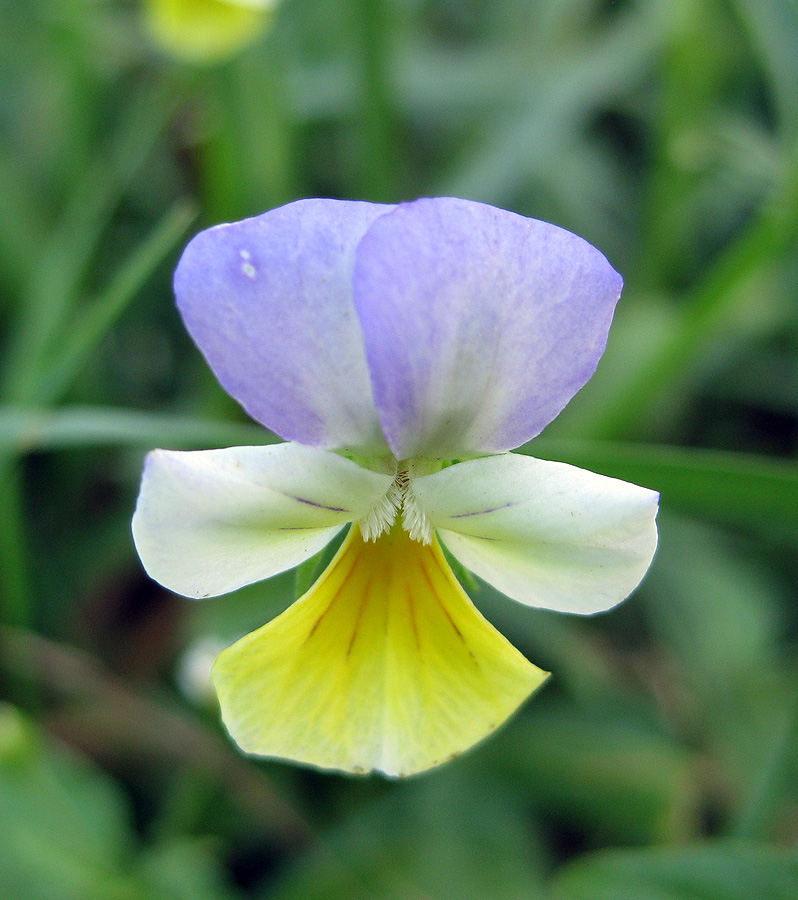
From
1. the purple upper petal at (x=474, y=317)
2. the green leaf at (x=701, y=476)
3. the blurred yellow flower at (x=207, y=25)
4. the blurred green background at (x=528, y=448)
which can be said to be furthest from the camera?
the blurred yellow flower at (x=207, y=25)

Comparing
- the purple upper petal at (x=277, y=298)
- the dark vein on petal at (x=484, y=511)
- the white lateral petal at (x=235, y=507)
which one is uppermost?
the purple upper petal at (x=277, y=298)

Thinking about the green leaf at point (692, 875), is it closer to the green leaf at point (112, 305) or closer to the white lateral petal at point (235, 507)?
the white lateral petal at point (235, 507)

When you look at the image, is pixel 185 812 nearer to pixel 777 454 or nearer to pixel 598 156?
pixel 777 454

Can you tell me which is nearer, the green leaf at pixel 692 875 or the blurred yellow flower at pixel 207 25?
the green leaf at pixel 692 875

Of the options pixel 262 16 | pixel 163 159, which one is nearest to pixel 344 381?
pixel 262 16

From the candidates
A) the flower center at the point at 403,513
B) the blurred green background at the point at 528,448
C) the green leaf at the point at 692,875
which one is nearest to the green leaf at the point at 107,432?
the blurred green background at the point at 528,448

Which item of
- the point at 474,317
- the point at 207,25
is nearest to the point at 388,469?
the point at 474,317

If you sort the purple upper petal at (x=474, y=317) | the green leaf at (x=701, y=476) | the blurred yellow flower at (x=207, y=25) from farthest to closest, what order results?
the blurred yellow flower at (x=207, y=25), the green leaf at (x=701, y=476), the purple upper petal at (x=474, y=317)
